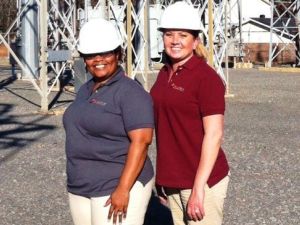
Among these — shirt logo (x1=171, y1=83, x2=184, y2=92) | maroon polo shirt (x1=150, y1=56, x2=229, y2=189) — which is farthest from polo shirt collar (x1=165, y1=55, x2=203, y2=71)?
shirt logo (x1=171, y1=83, x2=184, y2=92)

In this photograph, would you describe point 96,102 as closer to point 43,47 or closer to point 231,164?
point 231,164

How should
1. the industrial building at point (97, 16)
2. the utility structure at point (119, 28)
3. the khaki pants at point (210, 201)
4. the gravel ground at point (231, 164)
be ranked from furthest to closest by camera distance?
the industrial building at point (97, 16)
the utility structure at point (119, 28)
the gravel ground at point (231, 164)
the khaki pants at point (210, 201)

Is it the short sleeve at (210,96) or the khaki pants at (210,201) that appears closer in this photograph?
the short sleeve at (210,96)

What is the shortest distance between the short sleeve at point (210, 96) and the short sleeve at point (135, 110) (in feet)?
0.90

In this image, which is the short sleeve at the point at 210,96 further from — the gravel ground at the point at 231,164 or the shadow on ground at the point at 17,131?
the shadow on ground at the point at 17,131

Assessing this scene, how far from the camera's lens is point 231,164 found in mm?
9766

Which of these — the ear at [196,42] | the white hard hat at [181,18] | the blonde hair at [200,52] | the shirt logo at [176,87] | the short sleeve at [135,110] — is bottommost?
the short sleeve at [135,110]

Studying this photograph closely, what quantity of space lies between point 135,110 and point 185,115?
31cm

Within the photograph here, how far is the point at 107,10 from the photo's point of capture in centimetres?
1555

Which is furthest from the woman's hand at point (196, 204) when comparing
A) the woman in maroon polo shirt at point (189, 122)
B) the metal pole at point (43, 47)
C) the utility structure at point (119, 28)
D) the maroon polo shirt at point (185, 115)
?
the metal pole at point (43, 47)

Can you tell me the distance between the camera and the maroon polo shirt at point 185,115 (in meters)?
3.81

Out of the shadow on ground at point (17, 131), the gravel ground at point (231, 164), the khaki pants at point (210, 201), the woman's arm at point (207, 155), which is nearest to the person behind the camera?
the woman's arm at point (207, 155)

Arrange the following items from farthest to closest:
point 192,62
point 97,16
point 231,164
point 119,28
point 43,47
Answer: point 97,16
point 43,47
point 119,28
point 231,164
point 192,62

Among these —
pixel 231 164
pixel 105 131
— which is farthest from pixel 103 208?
pixel 231 164
